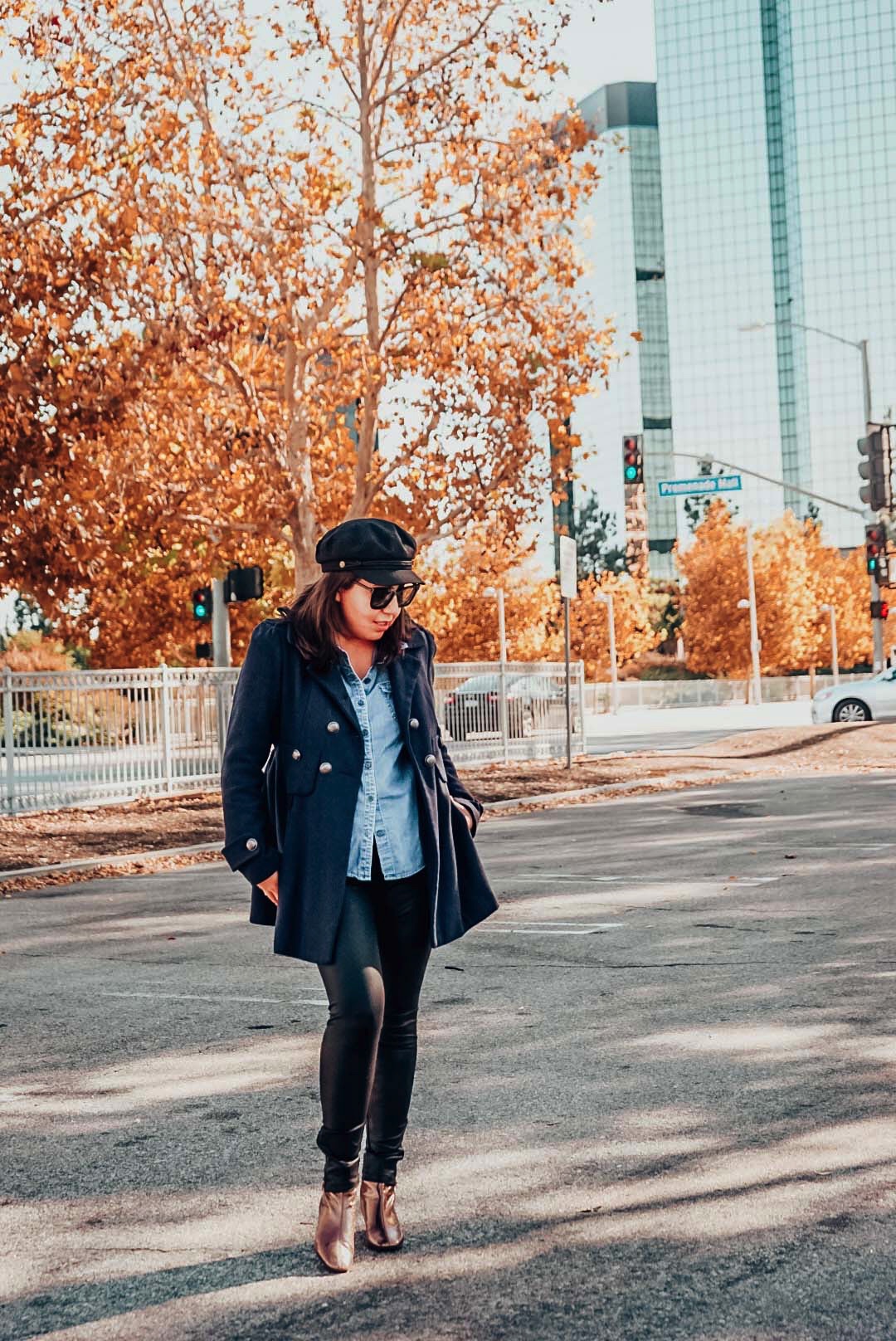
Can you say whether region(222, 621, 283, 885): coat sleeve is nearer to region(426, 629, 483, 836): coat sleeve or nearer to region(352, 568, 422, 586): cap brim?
region(352, 568, 422, 586): cap brim

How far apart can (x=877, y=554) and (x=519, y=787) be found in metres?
15.2

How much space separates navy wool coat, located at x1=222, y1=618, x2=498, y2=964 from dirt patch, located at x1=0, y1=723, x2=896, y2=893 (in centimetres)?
909

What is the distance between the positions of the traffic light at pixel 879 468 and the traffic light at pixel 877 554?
13.0ft

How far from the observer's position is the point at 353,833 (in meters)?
4.04

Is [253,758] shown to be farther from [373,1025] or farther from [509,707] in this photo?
[509,707]

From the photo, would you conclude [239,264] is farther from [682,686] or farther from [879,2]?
[879,2]

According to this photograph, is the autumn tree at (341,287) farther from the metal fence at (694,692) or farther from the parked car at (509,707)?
the metal fence at (694,692)

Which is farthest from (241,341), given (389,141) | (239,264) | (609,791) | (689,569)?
(689,569)

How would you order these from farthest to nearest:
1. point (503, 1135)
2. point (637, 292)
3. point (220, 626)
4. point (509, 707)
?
point (637, 292), point (509, 707), point (220, 626), point (503, 1135)

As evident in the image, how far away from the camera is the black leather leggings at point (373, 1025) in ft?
13.0

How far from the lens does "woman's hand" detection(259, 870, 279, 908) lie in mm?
4082

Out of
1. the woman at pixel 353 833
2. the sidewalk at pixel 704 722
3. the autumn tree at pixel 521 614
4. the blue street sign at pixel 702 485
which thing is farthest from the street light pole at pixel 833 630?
the woman at pixel 353 833

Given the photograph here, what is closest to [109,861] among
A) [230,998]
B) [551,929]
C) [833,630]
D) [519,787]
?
[551,929]

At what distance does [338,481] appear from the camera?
24.5 meters
